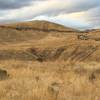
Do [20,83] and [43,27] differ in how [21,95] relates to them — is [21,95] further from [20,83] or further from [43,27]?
[43,27]

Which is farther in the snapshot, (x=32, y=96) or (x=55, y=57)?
(x=55, y=57)

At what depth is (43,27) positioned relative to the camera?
168 metres

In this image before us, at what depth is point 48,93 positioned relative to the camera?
10367 millimetres

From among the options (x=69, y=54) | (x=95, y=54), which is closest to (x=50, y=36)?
(x=69, y=54)

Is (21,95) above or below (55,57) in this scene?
above

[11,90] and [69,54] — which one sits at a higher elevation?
[11,90]

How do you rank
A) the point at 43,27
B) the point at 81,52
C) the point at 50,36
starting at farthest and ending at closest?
1. the point at 43,27
2. the point at 50,36
3. the point at 81,52

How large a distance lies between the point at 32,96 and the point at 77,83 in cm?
334

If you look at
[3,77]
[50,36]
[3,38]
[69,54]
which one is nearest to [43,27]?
[50,36]

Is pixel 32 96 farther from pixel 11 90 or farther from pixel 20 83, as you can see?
pixel 20 83

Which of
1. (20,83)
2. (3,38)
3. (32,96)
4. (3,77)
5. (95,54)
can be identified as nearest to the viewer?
(32,96)

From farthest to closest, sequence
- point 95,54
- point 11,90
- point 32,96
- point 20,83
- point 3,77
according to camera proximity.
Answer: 1. point 95,54
2. point 3,77
3. point 20,83
4. point 11,90
5. point 32,96

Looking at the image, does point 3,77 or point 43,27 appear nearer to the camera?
point 3,77

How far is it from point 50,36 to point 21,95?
129m
